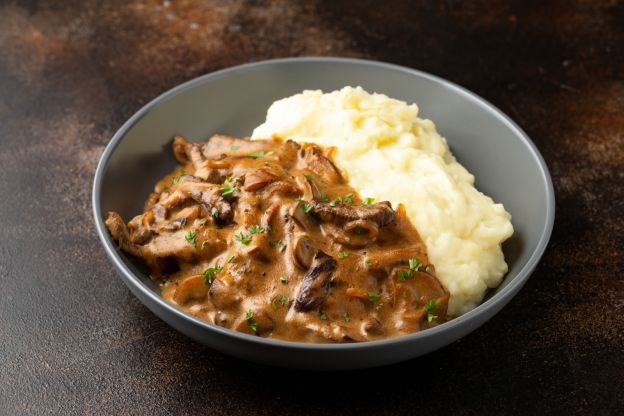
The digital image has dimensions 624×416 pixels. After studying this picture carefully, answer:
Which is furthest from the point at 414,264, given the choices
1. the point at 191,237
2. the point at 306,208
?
the point at 191,237

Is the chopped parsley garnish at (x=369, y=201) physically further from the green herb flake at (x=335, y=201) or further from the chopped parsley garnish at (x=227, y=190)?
the chopped parsley garnish at (x=227, y=190)

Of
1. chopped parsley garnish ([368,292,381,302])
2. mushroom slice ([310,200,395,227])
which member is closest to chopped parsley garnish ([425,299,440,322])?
chopped parsley garnish ([368,292,381,302])

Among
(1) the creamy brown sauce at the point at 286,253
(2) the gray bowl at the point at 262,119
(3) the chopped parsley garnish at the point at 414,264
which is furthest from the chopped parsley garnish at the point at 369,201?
(2) the gray bowl at the point at 262,119

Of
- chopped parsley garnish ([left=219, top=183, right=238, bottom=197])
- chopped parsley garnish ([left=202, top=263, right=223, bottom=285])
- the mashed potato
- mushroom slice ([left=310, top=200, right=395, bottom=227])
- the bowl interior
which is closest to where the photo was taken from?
chopped parsley garnish ([left=202, top=263, right=223, bottom=285])

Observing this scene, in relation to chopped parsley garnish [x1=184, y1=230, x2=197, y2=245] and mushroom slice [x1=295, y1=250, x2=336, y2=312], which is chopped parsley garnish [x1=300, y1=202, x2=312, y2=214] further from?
chopped parsley garnish [x1=184, y1=230, x2=197, y2=245]

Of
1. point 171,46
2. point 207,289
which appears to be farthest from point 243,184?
point 171,46

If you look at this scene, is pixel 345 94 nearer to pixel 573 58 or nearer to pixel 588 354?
pixel 588 354
